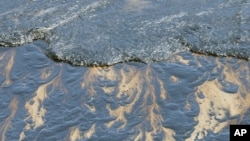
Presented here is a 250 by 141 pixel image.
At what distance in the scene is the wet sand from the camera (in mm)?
4312

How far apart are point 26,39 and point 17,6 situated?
1.96 ft

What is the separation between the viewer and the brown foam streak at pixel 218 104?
4.31 meters

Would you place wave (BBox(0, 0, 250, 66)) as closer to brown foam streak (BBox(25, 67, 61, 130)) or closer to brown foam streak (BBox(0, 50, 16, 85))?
brown foam streak (BBox(0, 50, 16, 85))

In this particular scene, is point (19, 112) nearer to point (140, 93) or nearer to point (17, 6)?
point (140, 93)

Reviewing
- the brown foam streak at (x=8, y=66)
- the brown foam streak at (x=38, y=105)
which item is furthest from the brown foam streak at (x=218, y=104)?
the brown foam streak at (x=8, y=66)

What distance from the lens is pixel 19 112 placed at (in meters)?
4.52

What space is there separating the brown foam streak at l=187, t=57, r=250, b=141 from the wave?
35 centimetres

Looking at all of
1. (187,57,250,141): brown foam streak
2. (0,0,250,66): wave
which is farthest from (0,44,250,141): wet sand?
(0,0,250,66): wave

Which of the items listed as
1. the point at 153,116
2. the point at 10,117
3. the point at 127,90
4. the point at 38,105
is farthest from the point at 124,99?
the point at 10,117

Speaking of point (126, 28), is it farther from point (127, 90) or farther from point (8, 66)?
point (8, 66)

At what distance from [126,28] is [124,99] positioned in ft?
3.25

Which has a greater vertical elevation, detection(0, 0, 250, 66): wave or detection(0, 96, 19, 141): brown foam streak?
detection(0, 0, 250, 66): wave

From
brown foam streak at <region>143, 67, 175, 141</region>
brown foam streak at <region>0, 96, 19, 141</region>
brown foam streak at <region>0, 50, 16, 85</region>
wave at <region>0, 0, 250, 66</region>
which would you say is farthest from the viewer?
wave at <region>0, 0, 250, 66</region>

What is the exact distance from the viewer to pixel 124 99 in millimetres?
4555
